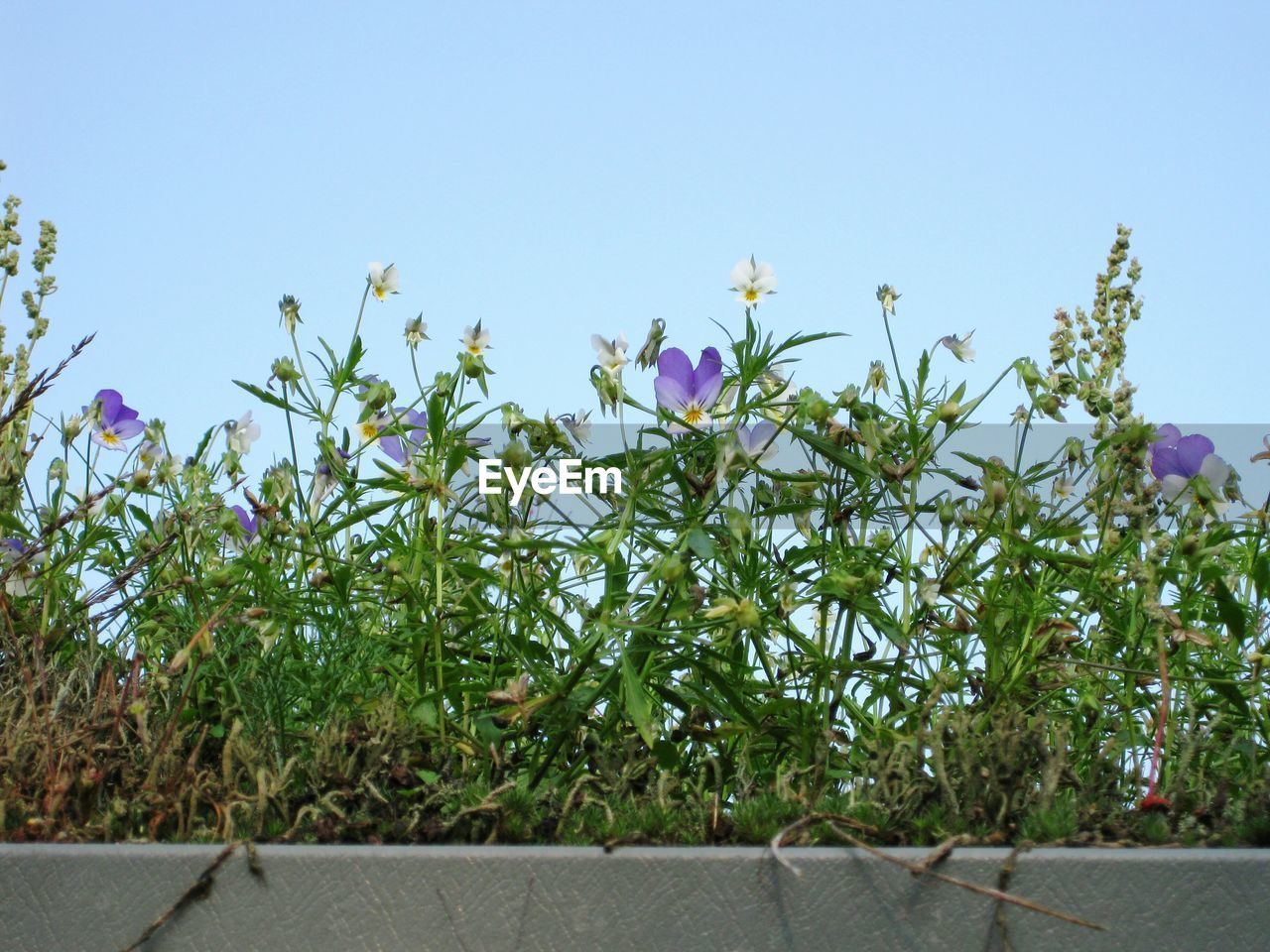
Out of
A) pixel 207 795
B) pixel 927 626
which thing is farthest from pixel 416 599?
pixel 927 626

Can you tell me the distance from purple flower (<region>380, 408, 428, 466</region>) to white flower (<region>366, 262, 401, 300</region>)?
18 cm

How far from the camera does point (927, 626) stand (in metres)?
1.52

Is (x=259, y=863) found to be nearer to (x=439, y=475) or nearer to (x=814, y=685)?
(x=439, y=475)

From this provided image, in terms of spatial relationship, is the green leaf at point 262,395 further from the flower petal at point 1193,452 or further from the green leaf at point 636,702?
the flower petal at point 1193,452

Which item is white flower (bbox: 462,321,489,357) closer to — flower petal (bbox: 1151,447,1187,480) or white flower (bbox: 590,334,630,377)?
white flower (bbox: 590,334,630,377)

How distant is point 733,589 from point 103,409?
113 cm

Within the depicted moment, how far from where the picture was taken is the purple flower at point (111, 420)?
200cm

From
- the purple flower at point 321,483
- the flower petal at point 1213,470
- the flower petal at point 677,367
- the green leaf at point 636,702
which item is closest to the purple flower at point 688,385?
the flower petal at point 677,367

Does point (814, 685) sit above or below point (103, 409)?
below

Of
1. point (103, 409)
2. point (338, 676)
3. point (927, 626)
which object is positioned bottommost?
point (338, 676)

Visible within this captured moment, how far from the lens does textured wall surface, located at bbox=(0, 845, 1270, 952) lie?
3.43 ft

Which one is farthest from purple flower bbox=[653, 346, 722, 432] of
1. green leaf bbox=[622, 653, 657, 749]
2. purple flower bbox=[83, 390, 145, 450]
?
purple flower bbox=[83, 390, 145, 450]

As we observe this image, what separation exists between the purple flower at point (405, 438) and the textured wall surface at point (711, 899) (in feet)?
2.11

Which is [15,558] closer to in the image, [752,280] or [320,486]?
[320,486]
